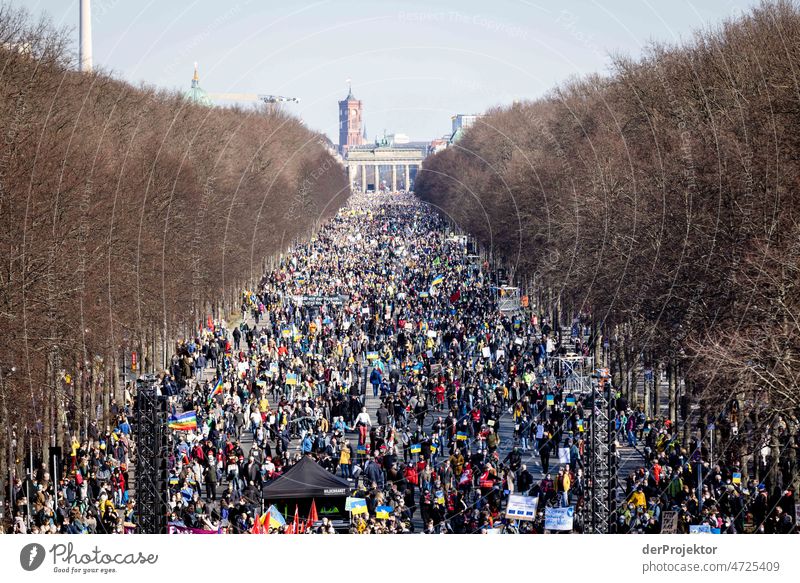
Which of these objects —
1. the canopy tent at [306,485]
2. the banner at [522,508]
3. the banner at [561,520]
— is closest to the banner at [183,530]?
the canopy tent at [306,485]

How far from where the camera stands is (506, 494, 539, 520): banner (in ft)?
91.7

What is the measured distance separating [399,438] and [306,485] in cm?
900

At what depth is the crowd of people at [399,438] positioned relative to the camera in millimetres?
28781

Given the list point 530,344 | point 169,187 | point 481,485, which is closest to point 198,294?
point 169,187

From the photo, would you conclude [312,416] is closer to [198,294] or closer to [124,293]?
[124,293]

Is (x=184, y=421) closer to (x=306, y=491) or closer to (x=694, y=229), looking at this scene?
(x=306, y=491)

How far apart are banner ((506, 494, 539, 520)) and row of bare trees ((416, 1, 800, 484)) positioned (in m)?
4.38

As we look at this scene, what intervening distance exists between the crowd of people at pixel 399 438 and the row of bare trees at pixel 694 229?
1.69 m

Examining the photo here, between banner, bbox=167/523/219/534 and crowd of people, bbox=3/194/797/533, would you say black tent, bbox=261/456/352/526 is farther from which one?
banner, bbox=167/523/219/534
